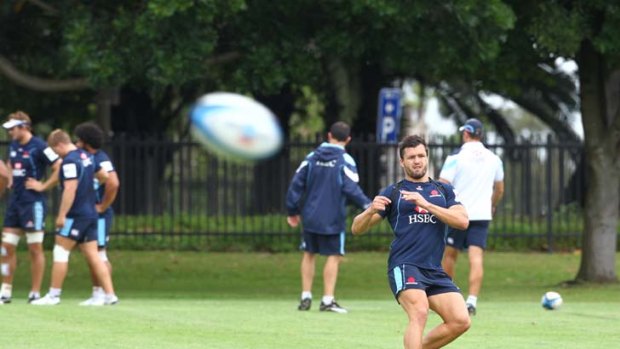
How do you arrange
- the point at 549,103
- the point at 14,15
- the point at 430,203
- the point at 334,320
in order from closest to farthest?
the point at 430,203 < the point at 334,320 < the point at 14,15 < the point at 549,103

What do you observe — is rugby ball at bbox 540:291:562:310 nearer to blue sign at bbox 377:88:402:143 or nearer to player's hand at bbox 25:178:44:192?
player's hand at bbox 25:178:44:192

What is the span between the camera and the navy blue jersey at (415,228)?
996 cm

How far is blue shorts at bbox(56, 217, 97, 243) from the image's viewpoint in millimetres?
15805

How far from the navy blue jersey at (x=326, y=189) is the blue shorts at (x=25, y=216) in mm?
2990

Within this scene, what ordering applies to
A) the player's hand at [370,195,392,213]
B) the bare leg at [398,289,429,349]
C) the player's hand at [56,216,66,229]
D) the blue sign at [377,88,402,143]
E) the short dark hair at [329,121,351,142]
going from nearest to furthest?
the bare leg at [398,289,429,349]
the player's hand at [370,195,392,213]
the short dark hair at [329,121,351,142]
the player's hand at [56,216,66,229]
the blue sign at [377,88,402,143]

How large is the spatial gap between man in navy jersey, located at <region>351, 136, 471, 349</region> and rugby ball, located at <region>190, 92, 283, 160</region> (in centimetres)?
186

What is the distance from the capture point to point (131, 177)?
2498 cm

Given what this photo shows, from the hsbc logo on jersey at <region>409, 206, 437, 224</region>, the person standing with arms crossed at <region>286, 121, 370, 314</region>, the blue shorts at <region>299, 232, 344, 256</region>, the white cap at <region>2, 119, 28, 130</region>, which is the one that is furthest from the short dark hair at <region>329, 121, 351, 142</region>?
the hsbc logo on jersey at <region>409, 206, 437, 224</region>

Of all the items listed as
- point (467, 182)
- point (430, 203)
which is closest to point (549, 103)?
point (467, 182)

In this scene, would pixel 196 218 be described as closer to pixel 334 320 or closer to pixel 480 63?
pixel 480 63

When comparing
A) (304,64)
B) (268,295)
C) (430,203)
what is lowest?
(268,295)

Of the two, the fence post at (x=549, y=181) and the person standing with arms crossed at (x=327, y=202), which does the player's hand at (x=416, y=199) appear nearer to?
the person standing with arms crossed at (x=327, y=202)

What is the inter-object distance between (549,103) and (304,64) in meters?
15.1

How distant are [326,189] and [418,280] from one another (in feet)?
19.0
